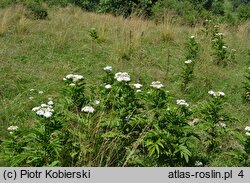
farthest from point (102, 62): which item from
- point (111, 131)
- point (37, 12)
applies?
point (37, 12)

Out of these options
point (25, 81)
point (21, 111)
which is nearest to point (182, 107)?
point (21, 111)

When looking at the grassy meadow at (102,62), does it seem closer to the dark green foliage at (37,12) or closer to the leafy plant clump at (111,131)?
the leafy plant clump at (111,131)

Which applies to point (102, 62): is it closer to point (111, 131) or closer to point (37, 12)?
point (111, 131)

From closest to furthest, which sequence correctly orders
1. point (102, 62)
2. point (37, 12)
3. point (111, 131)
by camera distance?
point (111, 131) → point (102, 62) → point (37, 12)

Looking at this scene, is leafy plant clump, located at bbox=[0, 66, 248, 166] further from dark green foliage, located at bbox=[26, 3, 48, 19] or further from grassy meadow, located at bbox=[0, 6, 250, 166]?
dark green foliage, located at bbox=[26, 3, 48, 19]

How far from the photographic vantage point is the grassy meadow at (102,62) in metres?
5.65

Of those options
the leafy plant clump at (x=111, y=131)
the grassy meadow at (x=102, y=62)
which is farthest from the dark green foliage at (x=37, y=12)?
the leafy plant clump at (x=111, y=131)

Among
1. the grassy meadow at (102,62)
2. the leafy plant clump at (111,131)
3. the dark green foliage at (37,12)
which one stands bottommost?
the dark green foliage at (37,12)

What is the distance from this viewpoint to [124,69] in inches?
288

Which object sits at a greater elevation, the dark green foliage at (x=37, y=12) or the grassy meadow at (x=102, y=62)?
the grassy meadow at (x=102, y=62)

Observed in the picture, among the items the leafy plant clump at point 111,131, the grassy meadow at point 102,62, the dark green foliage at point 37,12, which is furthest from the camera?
the dark green foliage at point 37,12

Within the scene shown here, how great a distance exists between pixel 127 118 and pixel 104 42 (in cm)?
556

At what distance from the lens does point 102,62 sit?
770 cm

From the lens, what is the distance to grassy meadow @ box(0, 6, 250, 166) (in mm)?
5648
